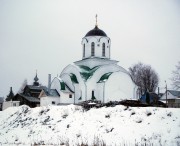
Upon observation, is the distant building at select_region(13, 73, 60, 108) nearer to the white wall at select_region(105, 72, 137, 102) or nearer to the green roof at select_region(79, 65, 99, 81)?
the green roof at select_region(79, 65, 99, 81)

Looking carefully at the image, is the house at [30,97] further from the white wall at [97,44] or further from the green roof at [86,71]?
the white wall at [97,44]

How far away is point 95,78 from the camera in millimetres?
38750

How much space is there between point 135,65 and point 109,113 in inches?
1724

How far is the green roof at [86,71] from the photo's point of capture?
3850 centimetres

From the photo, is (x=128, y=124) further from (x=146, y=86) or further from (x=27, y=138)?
(x=146, y=86)

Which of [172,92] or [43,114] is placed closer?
[43,114]

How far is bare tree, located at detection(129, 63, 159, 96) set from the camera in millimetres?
54806

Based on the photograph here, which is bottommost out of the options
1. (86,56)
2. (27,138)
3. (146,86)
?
(27,138)

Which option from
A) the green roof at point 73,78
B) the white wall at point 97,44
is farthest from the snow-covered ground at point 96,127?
the white wall at point 97,44

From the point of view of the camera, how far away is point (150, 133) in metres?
13.0

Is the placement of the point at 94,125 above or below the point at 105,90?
below

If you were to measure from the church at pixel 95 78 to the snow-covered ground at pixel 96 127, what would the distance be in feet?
51.3

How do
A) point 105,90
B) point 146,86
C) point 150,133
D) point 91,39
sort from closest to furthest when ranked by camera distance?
point 150,133, point 105,90, point 91,39, point 146,86

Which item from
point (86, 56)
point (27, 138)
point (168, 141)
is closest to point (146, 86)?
point (86, 56)
